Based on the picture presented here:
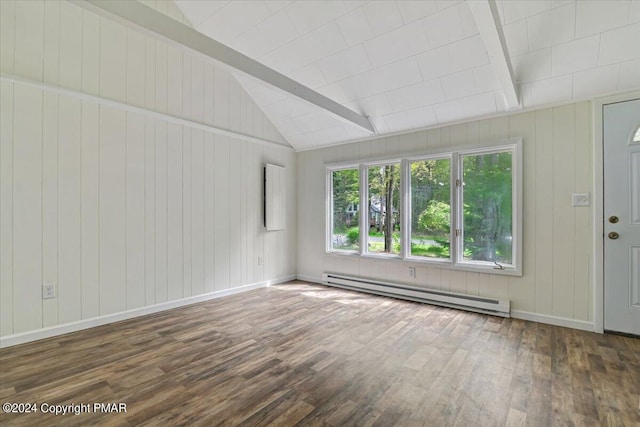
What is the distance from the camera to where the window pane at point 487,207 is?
348cm

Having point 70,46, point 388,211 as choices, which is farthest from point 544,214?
point 70,46

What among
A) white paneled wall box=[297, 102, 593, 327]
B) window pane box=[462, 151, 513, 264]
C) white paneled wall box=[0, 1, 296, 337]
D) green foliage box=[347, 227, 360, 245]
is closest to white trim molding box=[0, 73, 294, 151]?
white paneled wall box=[0, 1, 296, 337]

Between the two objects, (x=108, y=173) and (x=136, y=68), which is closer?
(x=108, y=173)

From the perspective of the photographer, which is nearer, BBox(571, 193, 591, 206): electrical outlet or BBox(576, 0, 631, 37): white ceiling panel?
BBox(576, 0, 631, 37): white ceiling panel

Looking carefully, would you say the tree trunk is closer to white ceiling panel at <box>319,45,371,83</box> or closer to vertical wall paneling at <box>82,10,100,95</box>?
white ceiling panel at <box>319,45,371,83</box>

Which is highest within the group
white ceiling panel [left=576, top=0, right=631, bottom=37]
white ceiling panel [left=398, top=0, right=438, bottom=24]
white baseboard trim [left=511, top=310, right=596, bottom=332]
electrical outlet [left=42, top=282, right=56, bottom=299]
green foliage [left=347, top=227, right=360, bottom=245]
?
white ceiling panel [left=398, top=0, right=438, bottom=24]

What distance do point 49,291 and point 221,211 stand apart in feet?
6.48

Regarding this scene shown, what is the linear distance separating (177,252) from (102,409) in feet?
6.95

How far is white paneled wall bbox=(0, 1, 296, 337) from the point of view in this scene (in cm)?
262

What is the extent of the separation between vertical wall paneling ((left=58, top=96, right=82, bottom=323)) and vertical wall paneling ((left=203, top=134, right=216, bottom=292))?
1357 mm

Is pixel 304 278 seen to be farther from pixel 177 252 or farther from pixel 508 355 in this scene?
pixel 508 355

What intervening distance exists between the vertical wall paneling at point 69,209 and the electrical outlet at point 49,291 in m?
0.04

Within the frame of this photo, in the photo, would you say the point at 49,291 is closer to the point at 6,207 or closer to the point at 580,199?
the point at 6,207

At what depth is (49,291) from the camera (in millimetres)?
2762
